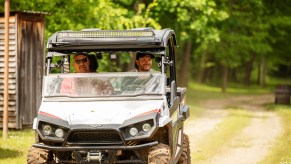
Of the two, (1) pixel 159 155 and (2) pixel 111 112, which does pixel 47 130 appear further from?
(1) pixel 159 155

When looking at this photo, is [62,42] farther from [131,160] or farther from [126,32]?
[131,160]

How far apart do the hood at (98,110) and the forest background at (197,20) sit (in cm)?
1052

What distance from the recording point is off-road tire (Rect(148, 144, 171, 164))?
8.56 m

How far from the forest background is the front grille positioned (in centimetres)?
1110

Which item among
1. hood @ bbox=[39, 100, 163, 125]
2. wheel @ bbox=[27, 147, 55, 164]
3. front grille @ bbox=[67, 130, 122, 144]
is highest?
hood @ bbox=[39, 100, 163, 125]

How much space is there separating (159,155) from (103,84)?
1560 mm

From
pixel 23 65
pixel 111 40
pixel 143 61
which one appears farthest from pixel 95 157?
pixel 23 65

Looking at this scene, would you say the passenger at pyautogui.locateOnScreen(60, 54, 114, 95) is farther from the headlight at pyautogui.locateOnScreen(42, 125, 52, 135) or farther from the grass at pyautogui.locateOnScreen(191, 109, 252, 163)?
the grass at pyautogui.locateOnScreen(191, 109, 252, 163)

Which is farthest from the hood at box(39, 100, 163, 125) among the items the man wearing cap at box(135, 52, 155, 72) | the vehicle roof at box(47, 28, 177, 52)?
the man wearing cap at box(135, 52, 155, 72)

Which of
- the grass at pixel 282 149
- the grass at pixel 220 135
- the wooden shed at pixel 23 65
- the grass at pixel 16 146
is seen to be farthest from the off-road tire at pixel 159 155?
the wooden shed at pixel 23 65

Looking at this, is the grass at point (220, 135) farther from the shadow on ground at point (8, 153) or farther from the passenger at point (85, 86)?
the passenger at point (85, 86)

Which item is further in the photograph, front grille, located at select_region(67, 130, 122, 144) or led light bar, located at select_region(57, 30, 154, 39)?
led light bar, located at select_region(57, 30, 154, 39)

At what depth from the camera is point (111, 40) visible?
31.8ft

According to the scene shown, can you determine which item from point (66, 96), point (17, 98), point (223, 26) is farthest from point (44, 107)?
point (223, 26)
